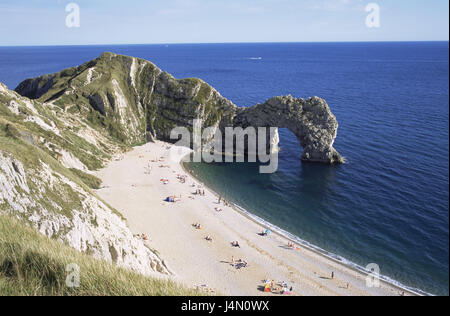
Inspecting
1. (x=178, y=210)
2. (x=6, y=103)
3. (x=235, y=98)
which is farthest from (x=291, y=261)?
(x=235, y=98)

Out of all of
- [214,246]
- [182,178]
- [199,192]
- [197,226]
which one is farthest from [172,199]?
[214,246]

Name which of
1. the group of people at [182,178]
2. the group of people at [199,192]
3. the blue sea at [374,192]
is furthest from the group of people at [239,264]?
the group of people at [182,178]

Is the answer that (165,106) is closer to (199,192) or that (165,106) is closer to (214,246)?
(199,192)

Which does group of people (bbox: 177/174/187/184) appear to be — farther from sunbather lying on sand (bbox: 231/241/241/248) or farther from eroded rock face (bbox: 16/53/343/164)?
sunbather lying on sand (bbox: 231/241/241/248)

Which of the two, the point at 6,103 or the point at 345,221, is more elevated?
the point at 6,103
